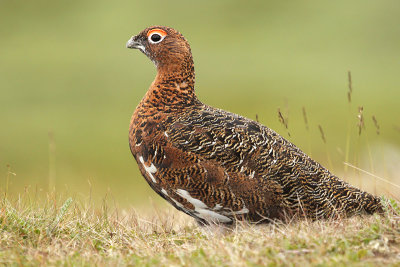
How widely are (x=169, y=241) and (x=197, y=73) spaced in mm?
34323

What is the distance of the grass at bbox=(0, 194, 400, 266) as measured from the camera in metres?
3.90

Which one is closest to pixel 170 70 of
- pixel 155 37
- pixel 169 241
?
pixel 155 37

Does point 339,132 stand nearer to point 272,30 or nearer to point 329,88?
point 329,88

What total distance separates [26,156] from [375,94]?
2017 centimetres

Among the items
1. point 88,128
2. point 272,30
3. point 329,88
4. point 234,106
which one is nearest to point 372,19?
point 272,30

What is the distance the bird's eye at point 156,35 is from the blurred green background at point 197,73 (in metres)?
11.4

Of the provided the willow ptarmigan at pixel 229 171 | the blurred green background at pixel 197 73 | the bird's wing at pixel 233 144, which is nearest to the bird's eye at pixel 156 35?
the willow ptarmigan at pixel 229 171

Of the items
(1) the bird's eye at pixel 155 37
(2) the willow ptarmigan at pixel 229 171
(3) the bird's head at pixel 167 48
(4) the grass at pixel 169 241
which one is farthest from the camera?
(1) the bird's eye at pixel 155 37

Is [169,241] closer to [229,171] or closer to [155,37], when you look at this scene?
[229,171]

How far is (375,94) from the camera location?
3259cm

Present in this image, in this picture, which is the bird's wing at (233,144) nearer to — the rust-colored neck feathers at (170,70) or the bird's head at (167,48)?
the rust-colored neck feathers at (170,70)

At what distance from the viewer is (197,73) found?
1533 inches

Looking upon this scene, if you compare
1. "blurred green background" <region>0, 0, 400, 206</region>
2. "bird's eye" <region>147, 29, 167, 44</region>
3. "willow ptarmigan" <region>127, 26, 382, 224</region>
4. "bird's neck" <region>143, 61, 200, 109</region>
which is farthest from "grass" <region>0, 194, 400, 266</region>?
"blurred green background" <region>0, 0, 400, 206</region>

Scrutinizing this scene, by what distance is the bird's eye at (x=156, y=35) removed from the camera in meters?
6.12
